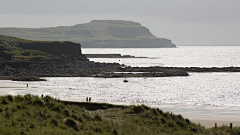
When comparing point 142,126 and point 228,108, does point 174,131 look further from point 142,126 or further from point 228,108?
point 228,108

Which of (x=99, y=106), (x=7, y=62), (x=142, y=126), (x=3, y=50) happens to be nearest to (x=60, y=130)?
(x=142, y=126)

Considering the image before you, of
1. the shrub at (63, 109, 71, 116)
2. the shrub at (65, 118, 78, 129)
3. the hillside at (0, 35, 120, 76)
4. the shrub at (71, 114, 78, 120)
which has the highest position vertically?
the hillside at (0, 35, 120, 76)

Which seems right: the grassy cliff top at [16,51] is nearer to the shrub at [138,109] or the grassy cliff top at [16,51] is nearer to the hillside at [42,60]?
the hillside at [42,60]

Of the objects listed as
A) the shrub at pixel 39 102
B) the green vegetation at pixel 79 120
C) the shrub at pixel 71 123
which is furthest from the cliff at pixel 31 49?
the shrub at pixel 71 123

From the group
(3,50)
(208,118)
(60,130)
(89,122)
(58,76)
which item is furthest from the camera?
(3,50)

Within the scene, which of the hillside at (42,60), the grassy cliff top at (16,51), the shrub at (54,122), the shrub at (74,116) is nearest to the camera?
the shrub at (54,122)

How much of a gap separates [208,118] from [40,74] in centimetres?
7760

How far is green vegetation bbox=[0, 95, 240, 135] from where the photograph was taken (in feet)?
74.3

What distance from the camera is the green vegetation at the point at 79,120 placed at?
74.3 feet

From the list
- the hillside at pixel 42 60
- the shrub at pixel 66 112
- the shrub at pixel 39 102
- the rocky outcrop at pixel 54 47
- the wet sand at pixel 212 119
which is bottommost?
the wet sand at pixel 212 119

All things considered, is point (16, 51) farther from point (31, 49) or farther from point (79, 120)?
point (79, 120)

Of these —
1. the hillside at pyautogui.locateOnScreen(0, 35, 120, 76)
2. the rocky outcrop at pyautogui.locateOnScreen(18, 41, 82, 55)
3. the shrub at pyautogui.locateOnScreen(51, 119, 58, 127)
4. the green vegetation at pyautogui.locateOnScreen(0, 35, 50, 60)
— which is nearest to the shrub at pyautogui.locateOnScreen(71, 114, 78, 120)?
the shrub at pyautogui.locateOnScreen(51, 119, 58, 127)

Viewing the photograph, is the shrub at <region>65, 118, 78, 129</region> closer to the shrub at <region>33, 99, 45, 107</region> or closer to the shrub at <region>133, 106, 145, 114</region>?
the shrub at <region>33, 99, 45, 107</region>

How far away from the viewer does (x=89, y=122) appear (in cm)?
2656
